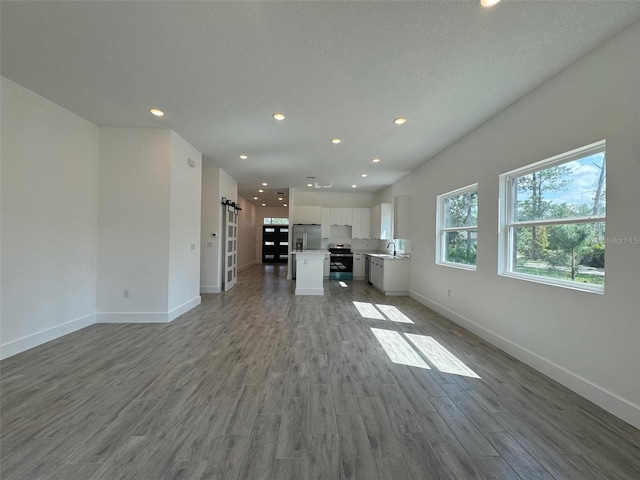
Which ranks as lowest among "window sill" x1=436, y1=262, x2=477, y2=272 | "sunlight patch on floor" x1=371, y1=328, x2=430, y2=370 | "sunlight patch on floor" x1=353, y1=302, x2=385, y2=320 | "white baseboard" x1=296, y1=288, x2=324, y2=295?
"sunlight patch on floor" x1=353, y1=302, x2=385, y2=320

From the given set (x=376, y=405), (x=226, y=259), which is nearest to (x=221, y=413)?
(x=376, y=405)

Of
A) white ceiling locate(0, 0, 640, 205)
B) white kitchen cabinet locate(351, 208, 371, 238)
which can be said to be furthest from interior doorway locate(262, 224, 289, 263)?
white ceiling locate(0, 0, 640, 205)

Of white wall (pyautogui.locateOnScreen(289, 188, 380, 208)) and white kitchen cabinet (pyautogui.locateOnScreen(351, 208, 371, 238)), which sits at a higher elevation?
white wall (pyautogui.locateOnScreen(289, 188, 380, 208))

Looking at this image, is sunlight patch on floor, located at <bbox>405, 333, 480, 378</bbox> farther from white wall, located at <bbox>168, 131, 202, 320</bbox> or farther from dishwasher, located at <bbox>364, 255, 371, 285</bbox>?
dishwasher, located at <bbox>364, 255, 371, 285</bbox>

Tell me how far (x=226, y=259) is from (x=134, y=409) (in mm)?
4852

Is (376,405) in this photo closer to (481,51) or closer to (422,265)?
(481,51)

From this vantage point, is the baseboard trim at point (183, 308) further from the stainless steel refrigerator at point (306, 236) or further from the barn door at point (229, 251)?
the stainless steel refrigerator at point (306, 236)

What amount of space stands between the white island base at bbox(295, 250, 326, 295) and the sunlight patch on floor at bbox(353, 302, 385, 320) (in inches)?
47.2

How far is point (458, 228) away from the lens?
4.32m

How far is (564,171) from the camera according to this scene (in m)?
2.60

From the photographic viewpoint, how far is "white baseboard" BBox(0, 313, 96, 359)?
278cm

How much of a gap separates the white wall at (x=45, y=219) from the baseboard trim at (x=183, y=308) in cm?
105

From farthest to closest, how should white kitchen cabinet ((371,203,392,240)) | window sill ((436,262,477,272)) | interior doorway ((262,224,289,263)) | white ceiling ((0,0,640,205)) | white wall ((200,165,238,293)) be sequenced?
interior doorway ((262,224,289,263)), white kitchen cabinet ((371,203,392,240)), white wall ((200,165,238,293)), window sill ((436,262,477,272)), white ceiling ((0,0,640,205))

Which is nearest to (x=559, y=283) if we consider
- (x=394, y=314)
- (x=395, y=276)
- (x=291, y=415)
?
(x=394, y=314)
